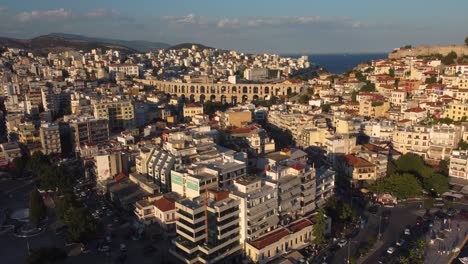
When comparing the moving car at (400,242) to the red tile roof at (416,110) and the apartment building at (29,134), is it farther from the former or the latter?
the apartment building at (29,134)

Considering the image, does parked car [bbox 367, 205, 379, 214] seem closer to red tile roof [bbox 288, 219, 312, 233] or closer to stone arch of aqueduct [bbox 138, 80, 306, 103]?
red tile roof [bbox 288, 219, 312, 233]

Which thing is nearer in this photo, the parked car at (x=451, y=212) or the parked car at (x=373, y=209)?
the parked car at (x=451, y=212)

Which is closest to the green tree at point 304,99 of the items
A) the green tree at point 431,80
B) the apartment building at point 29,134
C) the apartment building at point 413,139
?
the green tree at point 431,80

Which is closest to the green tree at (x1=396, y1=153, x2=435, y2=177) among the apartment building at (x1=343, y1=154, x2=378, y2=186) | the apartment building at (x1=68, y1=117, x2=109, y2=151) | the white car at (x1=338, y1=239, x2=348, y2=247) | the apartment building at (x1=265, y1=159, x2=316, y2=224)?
the apartment building at (x1=343, y1=154, x2=378, y2=186)

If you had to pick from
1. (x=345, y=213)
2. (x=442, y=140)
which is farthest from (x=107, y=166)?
(x=442, y=140)

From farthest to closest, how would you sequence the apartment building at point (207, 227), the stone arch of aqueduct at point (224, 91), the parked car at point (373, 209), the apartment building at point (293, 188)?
1. the stone arch of aqueduct at point (224, 91)
2. the parked car at point (373, 209)
3. the apartment building at point (293, 188)
4. the apartment building at point (207, 227)

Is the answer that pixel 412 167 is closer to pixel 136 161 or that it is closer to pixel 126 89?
pixel 136 161

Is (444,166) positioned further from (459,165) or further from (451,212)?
(451,212)
